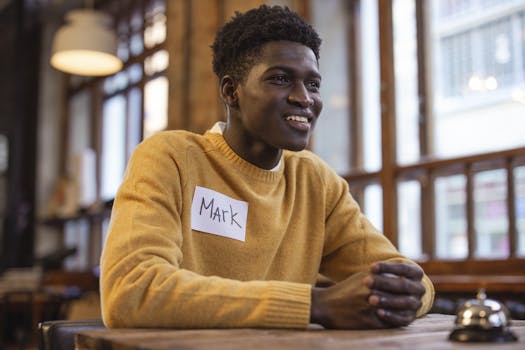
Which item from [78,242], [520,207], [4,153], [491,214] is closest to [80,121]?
[4,153]

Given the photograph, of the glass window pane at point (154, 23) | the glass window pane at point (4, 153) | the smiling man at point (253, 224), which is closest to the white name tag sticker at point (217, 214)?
the smiling man at point (253, 224)

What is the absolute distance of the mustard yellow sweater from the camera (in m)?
1.22

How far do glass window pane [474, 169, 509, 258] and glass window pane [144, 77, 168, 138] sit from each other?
3949mm

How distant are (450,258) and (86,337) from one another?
2.88m

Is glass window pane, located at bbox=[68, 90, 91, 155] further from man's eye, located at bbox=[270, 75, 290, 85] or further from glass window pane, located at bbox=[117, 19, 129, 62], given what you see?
man's eye, located at bbox=[270, 75, 290, 85]

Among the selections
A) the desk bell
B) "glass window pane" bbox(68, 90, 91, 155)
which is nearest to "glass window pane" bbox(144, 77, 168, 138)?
"glass window pane" bbox(68, 90, 91, 155)

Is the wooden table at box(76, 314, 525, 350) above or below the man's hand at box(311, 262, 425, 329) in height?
below

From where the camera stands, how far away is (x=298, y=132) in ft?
5.72

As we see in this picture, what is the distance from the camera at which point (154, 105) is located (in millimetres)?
7055

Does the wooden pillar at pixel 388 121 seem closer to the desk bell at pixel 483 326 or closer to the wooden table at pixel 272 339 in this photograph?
the wooden table at pixel 272 339

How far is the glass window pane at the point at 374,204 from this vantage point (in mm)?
4205

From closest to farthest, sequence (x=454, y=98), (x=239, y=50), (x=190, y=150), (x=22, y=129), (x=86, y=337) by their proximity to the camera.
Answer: (x=86, y=337) < (x=190, y=150) < (x=239, y=50) < (x=454, y=98) < (x=22, y=129)

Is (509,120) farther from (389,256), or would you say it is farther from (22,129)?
(22,129)

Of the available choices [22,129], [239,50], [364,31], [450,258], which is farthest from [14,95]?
[239,50]
